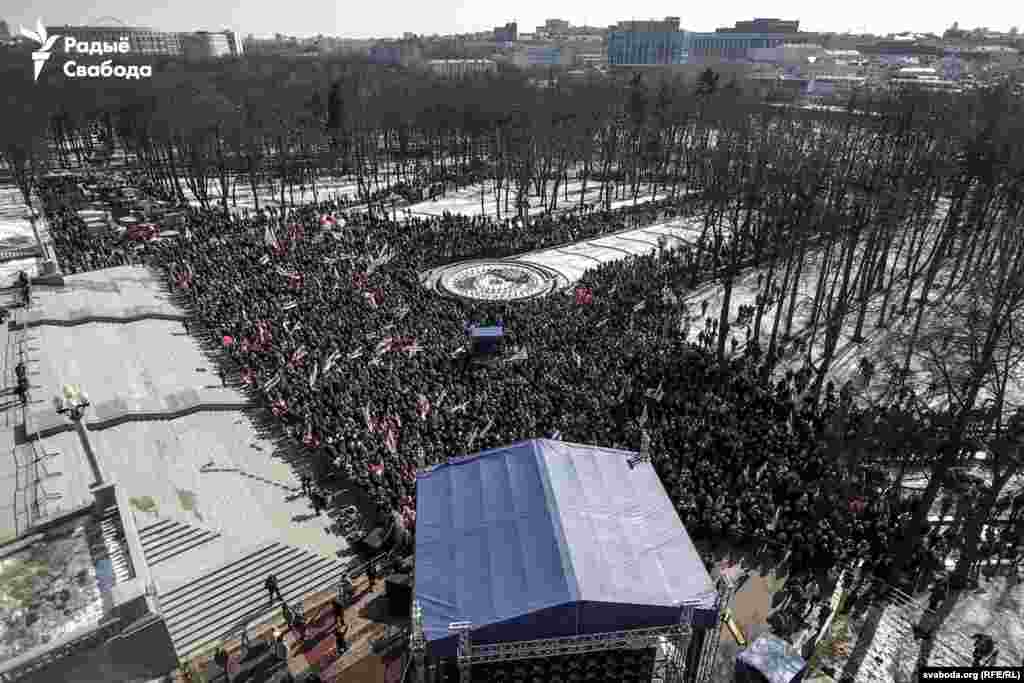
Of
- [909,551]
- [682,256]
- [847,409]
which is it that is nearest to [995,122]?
[682,256]

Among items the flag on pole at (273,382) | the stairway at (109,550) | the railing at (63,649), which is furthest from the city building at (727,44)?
the railing at (63,649)

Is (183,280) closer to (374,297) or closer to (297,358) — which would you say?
(374,297)

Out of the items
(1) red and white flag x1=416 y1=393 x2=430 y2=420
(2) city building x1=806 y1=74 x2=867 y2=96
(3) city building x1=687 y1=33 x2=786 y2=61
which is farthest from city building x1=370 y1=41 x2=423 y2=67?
(1) red and white flag x1=416 y1=393 x2=430 y2=420

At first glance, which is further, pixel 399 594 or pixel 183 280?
pixel 183 280

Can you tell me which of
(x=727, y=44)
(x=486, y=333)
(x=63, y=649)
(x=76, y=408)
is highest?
(x=727, y=44)

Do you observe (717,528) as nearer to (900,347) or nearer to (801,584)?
(801,584)

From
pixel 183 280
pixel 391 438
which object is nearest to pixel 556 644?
pixel 391 438

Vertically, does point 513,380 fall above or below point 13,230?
above
